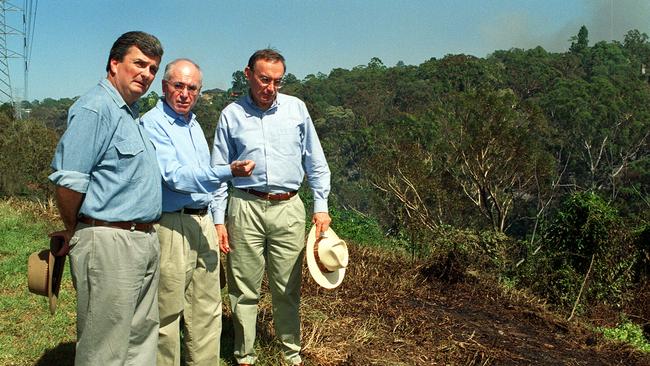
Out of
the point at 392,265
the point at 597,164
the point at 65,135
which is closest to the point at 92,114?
the point at 65,135

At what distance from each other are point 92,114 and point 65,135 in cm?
11

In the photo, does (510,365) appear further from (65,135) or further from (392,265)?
(65,135)

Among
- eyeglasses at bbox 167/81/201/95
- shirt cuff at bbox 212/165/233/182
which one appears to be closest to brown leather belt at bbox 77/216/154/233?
shirt cuff at bbox 212/165/233/182

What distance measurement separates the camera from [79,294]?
232 centimetres

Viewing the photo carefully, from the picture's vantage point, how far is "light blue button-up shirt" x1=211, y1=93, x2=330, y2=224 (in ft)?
10.7

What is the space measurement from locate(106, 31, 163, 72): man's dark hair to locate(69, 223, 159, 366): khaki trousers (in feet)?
2.05

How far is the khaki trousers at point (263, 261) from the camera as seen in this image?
3.26 metres

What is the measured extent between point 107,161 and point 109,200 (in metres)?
0.14

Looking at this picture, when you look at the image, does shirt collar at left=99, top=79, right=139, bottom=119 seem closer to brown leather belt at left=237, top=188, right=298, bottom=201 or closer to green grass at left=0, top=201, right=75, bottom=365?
brown leather belt at left=237, top=188, right=298, bottom=201

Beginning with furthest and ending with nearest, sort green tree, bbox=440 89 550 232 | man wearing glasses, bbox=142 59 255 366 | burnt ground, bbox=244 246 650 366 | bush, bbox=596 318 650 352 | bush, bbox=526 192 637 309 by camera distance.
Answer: green tree, bbox=440 89 550 232, bush, bbox=526 192 637 309, bush, bbox=596 318 650 352, burnt ground, bbox=244 246 650 366, man wearing glasses, bbox=142 59 255 366

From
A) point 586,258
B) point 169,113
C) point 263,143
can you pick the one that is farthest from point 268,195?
point 586,258

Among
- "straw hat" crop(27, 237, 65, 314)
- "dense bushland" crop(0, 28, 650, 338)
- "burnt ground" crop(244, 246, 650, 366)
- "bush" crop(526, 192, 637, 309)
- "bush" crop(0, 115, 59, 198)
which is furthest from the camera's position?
"bush" crop(0, 115, 59, 198)

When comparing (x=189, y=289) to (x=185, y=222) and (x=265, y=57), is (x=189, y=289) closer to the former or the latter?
(x=185, y=222)

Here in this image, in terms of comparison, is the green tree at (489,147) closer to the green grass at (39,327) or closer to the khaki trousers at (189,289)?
the green grass at (39,327)
